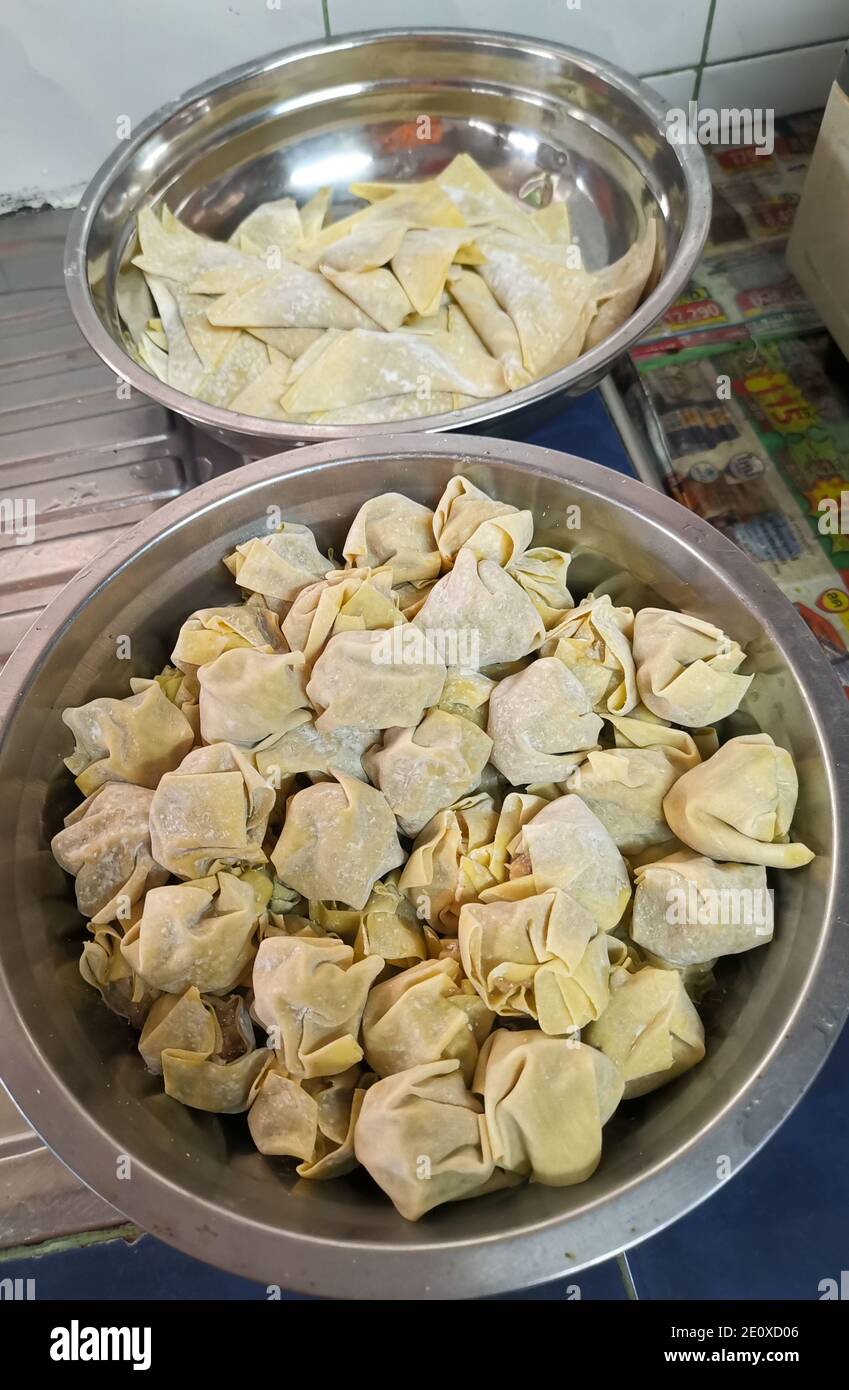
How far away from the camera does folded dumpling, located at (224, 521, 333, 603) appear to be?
914 mm

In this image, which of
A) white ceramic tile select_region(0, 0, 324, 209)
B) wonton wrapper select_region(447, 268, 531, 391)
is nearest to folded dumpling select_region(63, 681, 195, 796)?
wonton wrapper select_region(447, 268, 531, 391)

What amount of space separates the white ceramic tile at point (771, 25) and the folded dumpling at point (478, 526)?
1.15 metres

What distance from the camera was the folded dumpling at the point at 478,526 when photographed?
894mm

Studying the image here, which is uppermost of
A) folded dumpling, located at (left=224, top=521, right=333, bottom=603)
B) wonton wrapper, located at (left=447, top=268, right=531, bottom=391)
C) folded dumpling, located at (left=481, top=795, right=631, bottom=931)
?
wonton wrapper, located at (left=447, top=268, right=531, bottom=391)

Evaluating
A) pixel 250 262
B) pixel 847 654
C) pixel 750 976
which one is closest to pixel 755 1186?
pixel 750 976

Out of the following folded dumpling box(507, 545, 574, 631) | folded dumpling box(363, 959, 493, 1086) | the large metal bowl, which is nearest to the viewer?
the large metal bowl

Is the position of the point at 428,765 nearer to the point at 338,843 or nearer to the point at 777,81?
the point at 338,843

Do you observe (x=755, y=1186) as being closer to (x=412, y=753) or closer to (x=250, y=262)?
(x=412, y=753)

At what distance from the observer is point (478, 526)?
904 mm

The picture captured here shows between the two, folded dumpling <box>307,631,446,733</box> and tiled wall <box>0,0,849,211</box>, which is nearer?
folded dumpling <box>307,631,446,733</box>

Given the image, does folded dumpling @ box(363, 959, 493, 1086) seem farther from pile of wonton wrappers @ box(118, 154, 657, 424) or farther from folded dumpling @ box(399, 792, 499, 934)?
pile of wonton wrappers @ box(118, 154, 657, 424)

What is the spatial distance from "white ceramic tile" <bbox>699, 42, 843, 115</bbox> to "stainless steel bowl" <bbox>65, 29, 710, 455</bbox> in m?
0.41

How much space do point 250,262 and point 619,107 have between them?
22.0 inches

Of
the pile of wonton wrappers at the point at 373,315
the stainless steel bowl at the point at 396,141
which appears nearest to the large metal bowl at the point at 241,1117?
the pile of wonton wrappers at the point at 373,315
